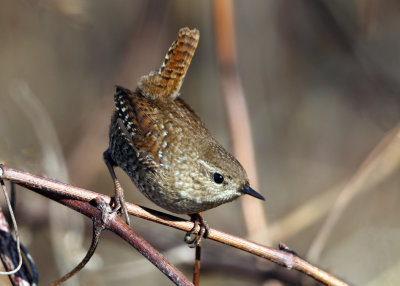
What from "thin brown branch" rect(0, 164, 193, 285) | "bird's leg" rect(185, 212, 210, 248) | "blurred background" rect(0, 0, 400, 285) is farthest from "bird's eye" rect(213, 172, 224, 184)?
"blurred background" rect(0, 0, 400, 285)

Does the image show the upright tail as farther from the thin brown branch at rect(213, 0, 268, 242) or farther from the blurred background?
the blurred background

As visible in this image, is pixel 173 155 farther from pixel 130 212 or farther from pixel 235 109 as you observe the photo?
pixel 235 109

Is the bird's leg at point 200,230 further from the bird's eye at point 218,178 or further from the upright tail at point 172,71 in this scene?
the upright tail at point 172,71

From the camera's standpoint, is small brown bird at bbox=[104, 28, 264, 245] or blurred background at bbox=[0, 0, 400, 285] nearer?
small brown bird at bbox=[104, 28, 264, 245]

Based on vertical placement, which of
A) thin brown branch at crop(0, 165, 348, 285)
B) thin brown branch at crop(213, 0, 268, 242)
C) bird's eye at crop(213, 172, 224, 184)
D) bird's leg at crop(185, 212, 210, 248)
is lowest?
thin brown branch at crop(0, 165, 348, 285)

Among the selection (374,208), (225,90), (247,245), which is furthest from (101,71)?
(247,245)

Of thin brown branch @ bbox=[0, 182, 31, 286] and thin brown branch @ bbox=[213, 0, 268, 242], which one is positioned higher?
thin brown branch @ bbox=[213, 0, 268, 242]

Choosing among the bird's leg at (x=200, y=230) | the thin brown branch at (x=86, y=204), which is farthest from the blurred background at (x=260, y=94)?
the thin brown branch at (x=86, y=204)
